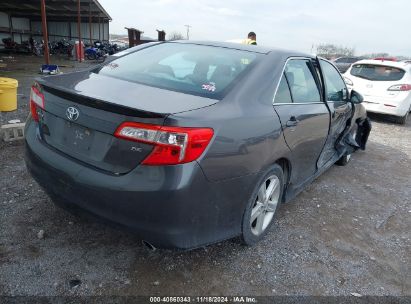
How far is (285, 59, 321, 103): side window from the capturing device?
2.96m

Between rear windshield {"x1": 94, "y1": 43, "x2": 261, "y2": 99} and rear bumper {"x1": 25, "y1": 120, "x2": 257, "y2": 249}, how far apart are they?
642mm

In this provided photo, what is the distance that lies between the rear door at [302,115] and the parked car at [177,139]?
2cm

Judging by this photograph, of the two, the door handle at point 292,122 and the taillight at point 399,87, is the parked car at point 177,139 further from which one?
the taillight at point 399,87

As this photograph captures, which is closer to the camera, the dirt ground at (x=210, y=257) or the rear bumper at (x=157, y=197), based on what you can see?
the rear bumper at (x=157, y=197)

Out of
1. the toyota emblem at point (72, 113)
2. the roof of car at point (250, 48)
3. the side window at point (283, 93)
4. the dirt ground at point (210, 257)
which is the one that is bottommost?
the dirt ground at point (210, 257)

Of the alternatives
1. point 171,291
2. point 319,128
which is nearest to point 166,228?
point 171,291

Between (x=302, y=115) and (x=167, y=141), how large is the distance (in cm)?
152

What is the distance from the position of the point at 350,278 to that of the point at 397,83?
7.20 m

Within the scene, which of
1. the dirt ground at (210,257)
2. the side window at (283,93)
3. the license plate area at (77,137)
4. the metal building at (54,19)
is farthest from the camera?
the metal building at (54,19)

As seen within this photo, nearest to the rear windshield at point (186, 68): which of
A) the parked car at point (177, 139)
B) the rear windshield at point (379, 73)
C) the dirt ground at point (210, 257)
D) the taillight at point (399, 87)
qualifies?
the parked car at point (177, 139)

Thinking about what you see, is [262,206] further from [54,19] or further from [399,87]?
[54,19]

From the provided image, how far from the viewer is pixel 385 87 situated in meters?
8.35

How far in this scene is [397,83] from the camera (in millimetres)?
8305

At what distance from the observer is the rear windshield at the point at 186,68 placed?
2430mm
